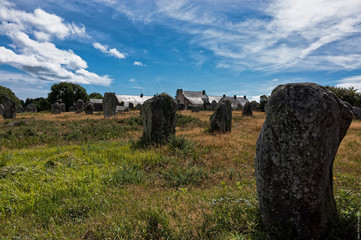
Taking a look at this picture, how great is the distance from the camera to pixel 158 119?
946cm

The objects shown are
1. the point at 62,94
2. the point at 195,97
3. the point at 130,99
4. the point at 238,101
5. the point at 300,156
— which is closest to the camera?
the point at 300,156

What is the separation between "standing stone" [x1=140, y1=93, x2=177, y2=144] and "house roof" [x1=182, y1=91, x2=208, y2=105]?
180 ft

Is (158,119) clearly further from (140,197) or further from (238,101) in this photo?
(238,101)

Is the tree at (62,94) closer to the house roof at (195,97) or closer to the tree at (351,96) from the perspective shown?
the house roof at (195,97)

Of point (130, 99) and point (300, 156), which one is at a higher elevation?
point (130, 99)

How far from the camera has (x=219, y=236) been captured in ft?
9.04

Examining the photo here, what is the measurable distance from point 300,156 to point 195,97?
218 feet

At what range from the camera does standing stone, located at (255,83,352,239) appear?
2.50m

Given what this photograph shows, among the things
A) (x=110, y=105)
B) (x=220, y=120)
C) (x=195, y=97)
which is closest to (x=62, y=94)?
(x=195, y=97)

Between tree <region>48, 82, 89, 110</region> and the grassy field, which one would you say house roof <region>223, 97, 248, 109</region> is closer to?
tree <region>48, 82, 89, 110</region>

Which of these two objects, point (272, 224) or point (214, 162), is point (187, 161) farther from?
point (272, 224)

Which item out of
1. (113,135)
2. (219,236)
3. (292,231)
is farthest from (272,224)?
(113,135)

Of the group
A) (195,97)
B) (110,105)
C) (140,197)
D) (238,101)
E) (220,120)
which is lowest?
(140,197)

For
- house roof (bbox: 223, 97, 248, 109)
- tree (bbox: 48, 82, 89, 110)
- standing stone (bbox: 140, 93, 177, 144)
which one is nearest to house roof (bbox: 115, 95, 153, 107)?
tree (bbox: 48, 82, 89, 110)
